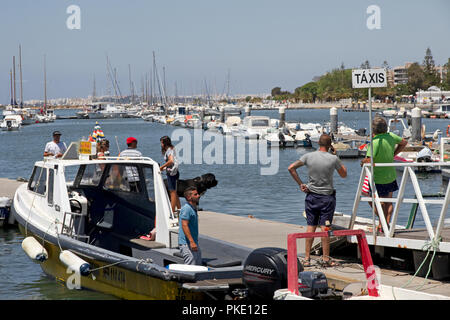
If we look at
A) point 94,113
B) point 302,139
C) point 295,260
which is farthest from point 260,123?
point 94,113

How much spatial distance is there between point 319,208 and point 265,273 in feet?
7.32

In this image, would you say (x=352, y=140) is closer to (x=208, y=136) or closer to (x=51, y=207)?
(x=208, y=136)

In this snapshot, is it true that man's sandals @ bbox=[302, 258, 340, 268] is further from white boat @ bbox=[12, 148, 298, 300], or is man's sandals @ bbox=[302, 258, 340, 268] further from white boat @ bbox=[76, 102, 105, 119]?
white boat @ bbox=[76, 102, 105, 119]

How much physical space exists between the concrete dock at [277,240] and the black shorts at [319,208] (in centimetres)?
67

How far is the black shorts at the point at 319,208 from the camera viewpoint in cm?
1012

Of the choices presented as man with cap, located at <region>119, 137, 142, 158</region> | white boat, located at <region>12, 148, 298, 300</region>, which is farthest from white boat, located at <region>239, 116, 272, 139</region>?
white boat, located at <region>12, 148, 298, 300</region>

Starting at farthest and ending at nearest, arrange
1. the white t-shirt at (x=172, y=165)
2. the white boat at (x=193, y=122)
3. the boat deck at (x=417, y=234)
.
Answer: the white boat at (x=193, y=122), the white t-shirt at (x=172, y=165), the boat deck at (x=417, y=234)

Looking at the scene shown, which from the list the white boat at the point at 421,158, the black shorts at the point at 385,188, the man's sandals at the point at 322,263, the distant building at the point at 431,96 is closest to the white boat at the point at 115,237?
the man's sandals at the point at 322,263

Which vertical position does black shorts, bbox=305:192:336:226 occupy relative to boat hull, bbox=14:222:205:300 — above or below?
above

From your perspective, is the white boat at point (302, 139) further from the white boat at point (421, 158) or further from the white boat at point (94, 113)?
the white boat at point (94, 113)
